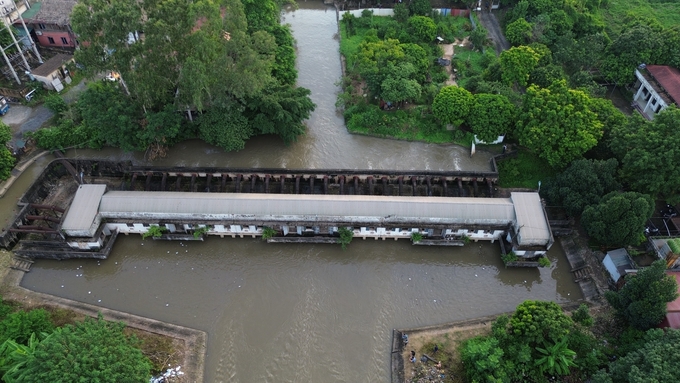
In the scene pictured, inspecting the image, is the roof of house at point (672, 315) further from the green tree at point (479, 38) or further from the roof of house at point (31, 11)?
the roof of house at point (31, 11)

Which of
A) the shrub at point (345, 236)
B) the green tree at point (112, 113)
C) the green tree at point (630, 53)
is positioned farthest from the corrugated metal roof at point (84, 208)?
the green tree at point (630, 53)

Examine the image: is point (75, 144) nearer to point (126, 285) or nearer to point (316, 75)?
point (126, 285)

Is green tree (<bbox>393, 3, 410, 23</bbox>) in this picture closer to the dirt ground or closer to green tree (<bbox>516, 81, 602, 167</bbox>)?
green tree (<bbox>516, 81, 602, 167</bbox>)

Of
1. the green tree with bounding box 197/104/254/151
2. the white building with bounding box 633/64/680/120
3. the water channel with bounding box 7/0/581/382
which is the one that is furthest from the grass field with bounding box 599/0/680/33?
the green tree with bounding box 197/104/254/151

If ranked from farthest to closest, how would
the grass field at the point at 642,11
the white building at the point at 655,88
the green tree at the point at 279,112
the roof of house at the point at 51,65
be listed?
the grass field at the point at 642,11 < the roof of house at the point at 51,65 < the white building at the point at 655,88 < the green tree at the point at 279,112

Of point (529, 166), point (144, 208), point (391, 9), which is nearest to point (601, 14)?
point (391, 9)

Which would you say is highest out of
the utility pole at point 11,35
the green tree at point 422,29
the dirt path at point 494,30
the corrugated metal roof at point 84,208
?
the utility pole at point 11,35
